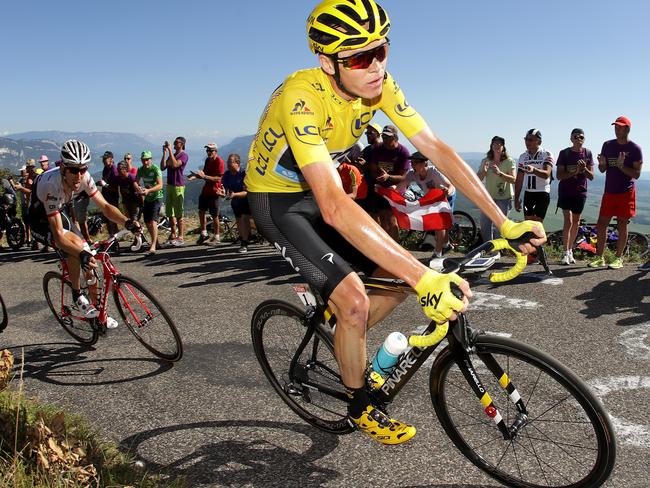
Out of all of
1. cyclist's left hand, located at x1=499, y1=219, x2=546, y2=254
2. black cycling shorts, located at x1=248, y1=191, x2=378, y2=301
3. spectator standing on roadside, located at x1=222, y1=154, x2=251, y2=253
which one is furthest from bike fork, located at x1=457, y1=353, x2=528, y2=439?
spectator standing on roadside, located at x1=222, y1=154, x2=251, y2=253

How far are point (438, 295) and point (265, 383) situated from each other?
269 cm

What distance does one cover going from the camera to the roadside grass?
256cm

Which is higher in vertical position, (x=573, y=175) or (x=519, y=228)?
(x=573, y=175)

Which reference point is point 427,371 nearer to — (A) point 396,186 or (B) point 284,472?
(B) point 284,472

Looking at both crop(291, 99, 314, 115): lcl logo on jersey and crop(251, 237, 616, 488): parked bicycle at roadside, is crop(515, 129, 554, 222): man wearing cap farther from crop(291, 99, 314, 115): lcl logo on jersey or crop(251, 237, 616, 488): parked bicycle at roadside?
crop(291, 99, 314, 115): lcl logo on jersey

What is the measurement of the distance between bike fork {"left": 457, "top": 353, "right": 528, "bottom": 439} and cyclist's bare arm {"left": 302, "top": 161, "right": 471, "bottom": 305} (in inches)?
29.1

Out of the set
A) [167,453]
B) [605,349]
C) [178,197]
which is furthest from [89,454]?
[178,197]

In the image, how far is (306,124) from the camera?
2777mm

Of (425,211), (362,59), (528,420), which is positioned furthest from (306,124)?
(425,211)

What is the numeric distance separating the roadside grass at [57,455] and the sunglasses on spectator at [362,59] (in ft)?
8.33

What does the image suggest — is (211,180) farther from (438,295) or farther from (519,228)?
(438,295)

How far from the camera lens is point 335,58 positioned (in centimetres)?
288

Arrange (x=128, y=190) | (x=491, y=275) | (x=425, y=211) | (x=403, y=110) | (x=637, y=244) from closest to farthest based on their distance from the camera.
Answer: (x=491, y=275), (x=403, y=110), (x=425, y=211), (x=637, y=244), (x=128, y=190)

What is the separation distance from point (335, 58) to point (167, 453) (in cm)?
279
